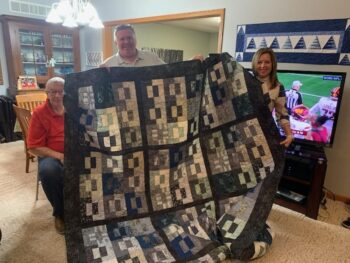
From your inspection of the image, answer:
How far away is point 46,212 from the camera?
7.14 feet

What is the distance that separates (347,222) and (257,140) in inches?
47.3

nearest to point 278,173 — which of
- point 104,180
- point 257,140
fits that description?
point 257,140

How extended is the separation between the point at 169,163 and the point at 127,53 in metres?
1.03

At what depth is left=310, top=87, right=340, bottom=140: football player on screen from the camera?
216 centimetres

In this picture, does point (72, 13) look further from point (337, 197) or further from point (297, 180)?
point (337, 197)

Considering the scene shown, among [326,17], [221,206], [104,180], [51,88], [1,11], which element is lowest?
[221,206]

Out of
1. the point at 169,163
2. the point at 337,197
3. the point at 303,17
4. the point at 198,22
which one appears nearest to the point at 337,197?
the point at 337,197

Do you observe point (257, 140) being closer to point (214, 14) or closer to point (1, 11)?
point (214, 14)

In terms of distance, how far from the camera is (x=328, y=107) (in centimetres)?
220

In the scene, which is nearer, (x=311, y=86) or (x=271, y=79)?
(x=271, y=79)

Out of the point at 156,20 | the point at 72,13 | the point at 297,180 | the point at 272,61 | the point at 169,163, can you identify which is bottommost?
the point at 297,180

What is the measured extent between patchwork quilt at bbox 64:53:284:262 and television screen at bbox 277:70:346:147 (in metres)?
0.74

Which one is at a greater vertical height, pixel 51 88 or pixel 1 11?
pixel 1 11

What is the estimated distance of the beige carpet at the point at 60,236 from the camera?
1.73 m
